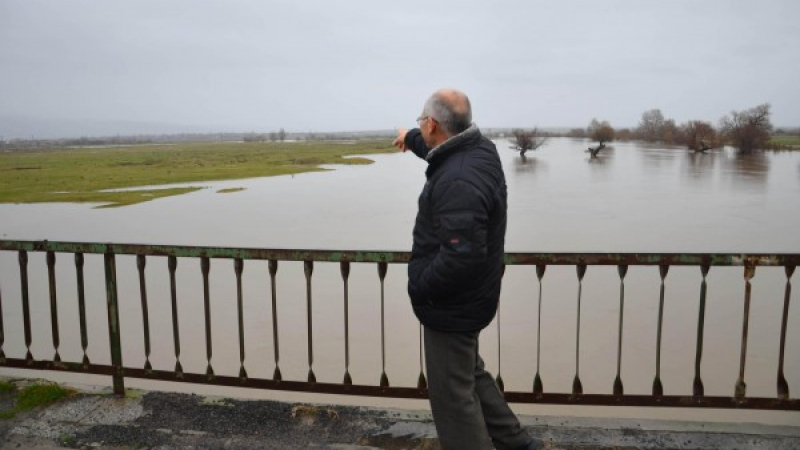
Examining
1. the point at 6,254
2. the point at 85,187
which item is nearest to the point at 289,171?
the point at 85,187

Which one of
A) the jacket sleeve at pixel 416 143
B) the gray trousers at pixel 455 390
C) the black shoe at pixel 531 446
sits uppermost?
the jacket sleeve at pixel 416 143

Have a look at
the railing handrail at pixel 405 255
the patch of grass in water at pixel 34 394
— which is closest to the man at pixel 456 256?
the railing handrail at pixel 405 255

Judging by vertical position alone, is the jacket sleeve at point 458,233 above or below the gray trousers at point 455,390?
above

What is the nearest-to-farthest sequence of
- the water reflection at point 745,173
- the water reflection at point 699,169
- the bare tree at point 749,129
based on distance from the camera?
the water reflection at point 745,173 → the water reflection at point 699,169 → the bare tree at point 749,129

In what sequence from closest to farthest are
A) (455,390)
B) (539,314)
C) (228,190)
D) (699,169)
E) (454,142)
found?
(454,142) → (455,390) → (539,314) → (228,190) → (699,169)

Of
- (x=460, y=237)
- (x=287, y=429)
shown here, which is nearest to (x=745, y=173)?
(x=287, y=429)

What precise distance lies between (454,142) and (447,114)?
0.13 m

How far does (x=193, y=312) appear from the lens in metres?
10.3

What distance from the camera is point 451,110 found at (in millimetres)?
2586

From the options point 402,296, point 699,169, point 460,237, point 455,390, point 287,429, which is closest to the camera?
point 460,237

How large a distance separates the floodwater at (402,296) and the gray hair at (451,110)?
459 centimetres

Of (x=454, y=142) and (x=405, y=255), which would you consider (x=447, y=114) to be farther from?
(x=405, y=255)

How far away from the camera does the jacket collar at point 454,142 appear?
254 cm

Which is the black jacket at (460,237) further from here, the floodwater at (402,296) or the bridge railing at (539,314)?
the floodwater at (402,296)
